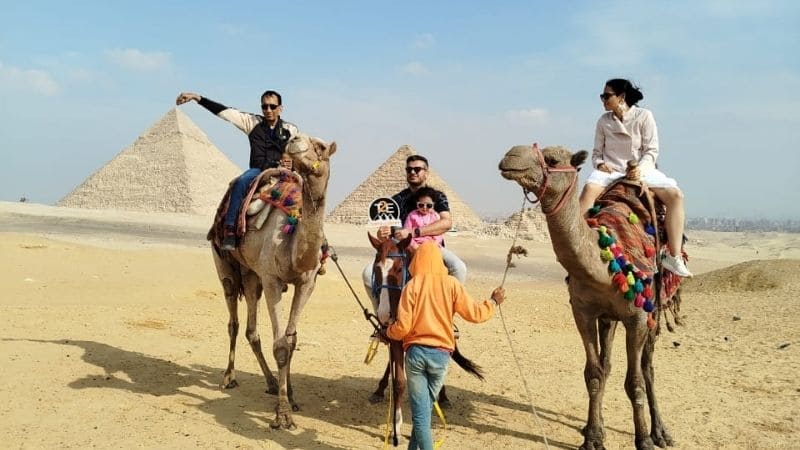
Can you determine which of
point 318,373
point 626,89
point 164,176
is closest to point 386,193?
point 164,176

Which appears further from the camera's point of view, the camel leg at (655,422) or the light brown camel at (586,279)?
the camel leg at (655,422)

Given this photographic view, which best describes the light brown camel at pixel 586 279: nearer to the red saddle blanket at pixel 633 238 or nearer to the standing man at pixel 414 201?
the red saddle blanket at pixel 633 238

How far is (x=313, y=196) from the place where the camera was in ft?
15.8

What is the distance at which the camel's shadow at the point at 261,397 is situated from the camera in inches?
211

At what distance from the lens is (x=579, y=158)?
163 inches

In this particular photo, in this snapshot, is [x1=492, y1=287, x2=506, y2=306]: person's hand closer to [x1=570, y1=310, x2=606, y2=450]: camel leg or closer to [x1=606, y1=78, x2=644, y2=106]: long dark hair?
[x1=570, y1=310, x2=606, y2=450]: camel leg

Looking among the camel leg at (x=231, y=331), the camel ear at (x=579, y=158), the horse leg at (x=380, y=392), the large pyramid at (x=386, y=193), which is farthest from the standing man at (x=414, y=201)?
the large pyramid at (x=386, y=193)

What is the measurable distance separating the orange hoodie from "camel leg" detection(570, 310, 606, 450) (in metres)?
1.20

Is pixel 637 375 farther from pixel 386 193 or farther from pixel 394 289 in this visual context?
pixel 386 193

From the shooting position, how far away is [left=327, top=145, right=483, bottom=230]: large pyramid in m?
63.8

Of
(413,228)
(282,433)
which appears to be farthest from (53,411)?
(413,228)

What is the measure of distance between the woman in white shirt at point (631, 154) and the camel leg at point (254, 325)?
3443 mm

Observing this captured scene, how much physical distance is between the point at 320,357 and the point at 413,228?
366cm

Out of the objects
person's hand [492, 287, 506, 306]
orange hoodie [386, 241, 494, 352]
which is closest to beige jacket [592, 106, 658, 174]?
person's hand [492, 287, 506, 306]
